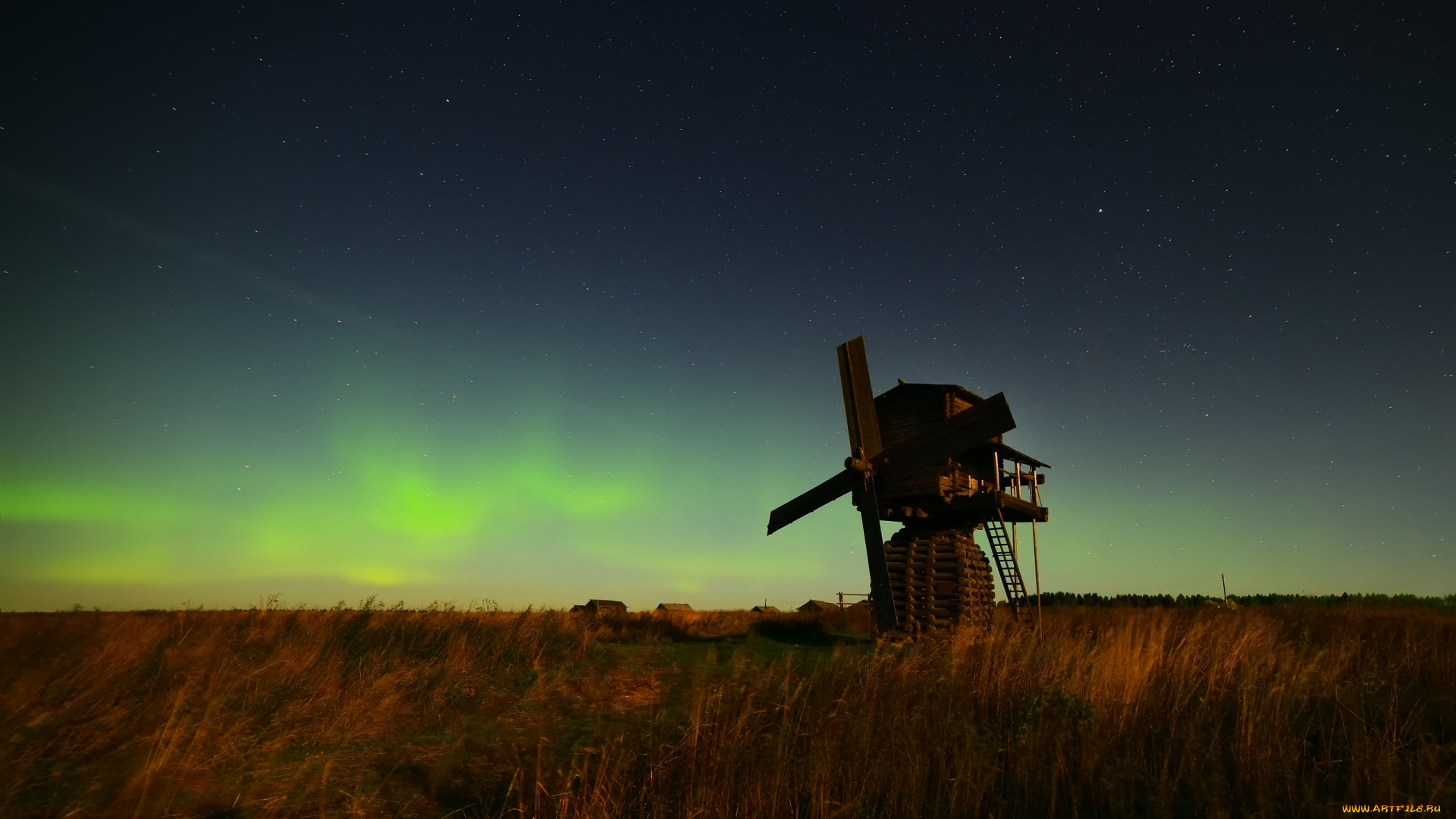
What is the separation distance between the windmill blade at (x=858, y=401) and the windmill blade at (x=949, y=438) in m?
0.65

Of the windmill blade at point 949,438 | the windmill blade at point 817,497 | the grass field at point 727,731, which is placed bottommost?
the grass field at point 727,731

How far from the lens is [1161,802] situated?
5.68 meters

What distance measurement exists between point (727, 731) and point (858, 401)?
49.0 ft

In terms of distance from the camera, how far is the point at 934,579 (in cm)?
2047

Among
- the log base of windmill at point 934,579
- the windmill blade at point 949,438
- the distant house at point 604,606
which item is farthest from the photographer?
the distant house at point 604,606

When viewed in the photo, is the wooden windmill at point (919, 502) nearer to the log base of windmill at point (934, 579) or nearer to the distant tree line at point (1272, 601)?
the log base of windmill at point (934, 579)

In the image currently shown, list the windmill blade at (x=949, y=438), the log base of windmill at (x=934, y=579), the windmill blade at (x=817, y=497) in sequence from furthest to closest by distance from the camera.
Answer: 1. the log base of windmill at (x=934, y=579)
2. the windmill blade at (x=817, y=497)
3. the windmill blade at (x=949, y=438)

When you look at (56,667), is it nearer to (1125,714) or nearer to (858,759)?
(858,759)

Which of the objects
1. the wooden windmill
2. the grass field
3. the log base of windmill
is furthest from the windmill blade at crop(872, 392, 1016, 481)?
the grass field

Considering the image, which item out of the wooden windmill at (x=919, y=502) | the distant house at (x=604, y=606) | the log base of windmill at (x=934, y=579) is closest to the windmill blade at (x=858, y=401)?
the wooden windmill at (x=919, y=502)

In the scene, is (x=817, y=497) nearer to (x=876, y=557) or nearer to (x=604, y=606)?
(x=876, y=557)

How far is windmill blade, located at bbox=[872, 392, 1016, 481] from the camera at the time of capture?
17547 millimetres

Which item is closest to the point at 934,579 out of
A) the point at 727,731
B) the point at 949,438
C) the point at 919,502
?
the point at 919,502

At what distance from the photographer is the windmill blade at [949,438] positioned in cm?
1755
